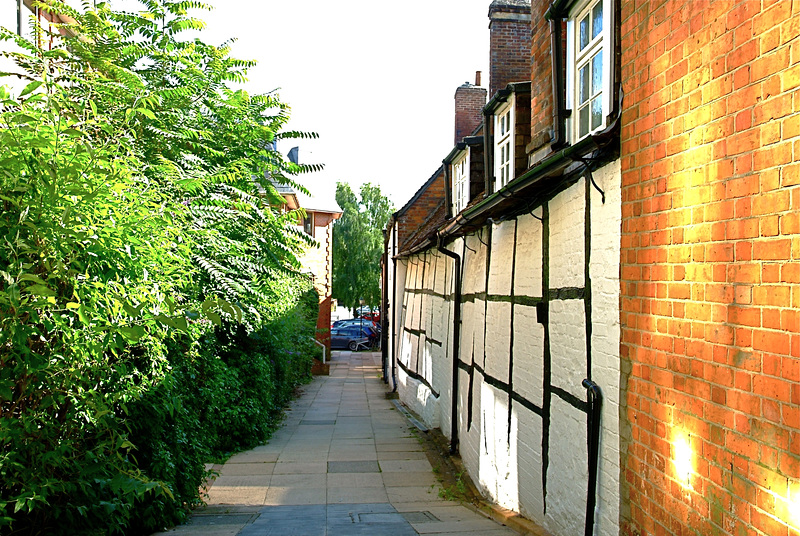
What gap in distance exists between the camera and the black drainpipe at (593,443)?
4.92m

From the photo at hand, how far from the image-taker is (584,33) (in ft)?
20.3

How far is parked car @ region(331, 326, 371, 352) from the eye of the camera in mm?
41188

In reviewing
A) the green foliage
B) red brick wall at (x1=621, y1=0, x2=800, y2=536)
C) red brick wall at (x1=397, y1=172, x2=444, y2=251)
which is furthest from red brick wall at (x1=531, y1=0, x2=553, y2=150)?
red brick wall at (x1=397, y1=172, x2=444, y2=251)

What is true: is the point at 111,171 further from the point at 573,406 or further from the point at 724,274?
the point at 573,406

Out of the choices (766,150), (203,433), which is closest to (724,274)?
(766,150)

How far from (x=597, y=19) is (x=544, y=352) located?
2.98m

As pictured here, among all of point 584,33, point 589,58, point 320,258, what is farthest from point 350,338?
point 589,58

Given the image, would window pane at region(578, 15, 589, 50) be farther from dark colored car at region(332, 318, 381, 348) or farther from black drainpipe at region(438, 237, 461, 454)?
dark colored car at region(332, 318, 381, 348)

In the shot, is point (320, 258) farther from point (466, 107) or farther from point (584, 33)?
point (584, 33)

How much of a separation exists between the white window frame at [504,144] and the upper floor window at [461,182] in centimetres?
289

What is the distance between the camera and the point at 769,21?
9.53 ft

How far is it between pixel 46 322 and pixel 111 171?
0.97 metres

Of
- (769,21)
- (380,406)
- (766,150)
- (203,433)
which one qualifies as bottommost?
(380,406)

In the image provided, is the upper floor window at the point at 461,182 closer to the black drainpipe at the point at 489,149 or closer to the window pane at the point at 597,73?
the black drainpipe at the point at 489,149
